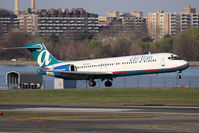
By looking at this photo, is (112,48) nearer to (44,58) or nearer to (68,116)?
(44,58)

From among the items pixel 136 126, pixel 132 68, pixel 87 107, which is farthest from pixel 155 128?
pixel 132 68

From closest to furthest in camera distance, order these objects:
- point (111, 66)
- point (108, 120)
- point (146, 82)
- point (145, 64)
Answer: point (108, 120), point (145, 64), point (111, 66), point (146, 82)

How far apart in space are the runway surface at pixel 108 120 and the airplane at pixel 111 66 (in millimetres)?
18819

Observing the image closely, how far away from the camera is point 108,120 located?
111ft

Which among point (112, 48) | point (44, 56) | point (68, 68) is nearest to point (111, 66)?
point (68, 68)

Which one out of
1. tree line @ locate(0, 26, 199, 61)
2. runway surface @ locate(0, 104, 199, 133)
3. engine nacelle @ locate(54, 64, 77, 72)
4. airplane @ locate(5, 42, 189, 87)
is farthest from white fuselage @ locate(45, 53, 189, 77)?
tree line @ locate(0, 26, 199, 61)

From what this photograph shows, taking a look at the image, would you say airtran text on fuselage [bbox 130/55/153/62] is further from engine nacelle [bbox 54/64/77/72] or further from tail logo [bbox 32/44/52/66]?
tail logo [bbox 32/44/52/66]

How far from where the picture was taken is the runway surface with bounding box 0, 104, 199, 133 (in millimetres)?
29766

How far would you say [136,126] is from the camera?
30.8 metres

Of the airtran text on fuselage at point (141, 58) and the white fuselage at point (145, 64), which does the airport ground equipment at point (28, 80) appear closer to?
the white fuselage at point (145, 64)

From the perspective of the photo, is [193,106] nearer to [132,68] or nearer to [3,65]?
[132,68]

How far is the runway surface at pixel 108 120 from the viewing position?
1172 inches

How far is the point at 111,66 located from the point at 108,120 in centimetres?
2985

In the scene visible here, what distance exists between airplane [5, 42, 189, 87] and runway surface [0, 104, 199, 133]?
1882cm
